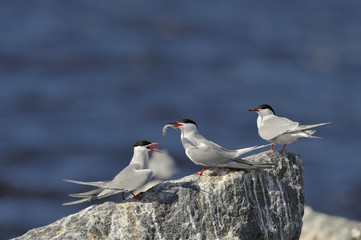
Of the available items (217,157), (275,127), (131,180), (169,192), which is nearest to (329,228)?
(275,127)

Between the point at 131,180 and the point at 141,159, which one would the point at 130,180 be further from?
the point at 141,159

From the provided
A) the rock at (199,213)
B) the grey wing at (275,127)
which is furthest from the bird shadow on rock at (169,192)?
the grey wing at (275,127)

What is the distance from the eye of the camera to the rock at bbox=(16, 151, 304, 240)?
853 cm

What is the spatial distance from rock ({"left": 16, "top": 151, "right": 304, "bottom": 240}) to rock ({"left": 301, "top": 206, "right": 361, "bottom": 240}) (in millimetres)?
3259

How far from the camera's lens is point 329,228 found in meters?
12.7

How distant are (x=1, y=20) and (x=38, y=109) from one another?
38.4ft

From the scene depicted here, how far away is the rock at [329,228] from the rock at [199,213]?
3259 mm

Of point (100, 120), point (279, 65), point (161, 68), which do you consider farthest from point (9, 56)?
point (279, 65)

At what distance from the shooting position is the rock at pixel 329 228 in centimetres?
1239

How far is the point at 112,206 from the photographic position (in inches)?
341

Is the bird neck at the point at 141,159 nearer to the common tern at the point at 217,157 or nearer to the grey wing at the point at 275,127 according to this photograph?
the common tern at the point at 217,157

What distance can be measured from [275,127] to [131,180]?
6.88 feet

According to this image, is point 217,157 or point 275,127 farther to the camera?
point 275,127

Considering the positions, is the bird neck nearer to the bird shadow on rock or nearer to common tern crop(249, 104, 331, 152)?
the bird shadow on rock
